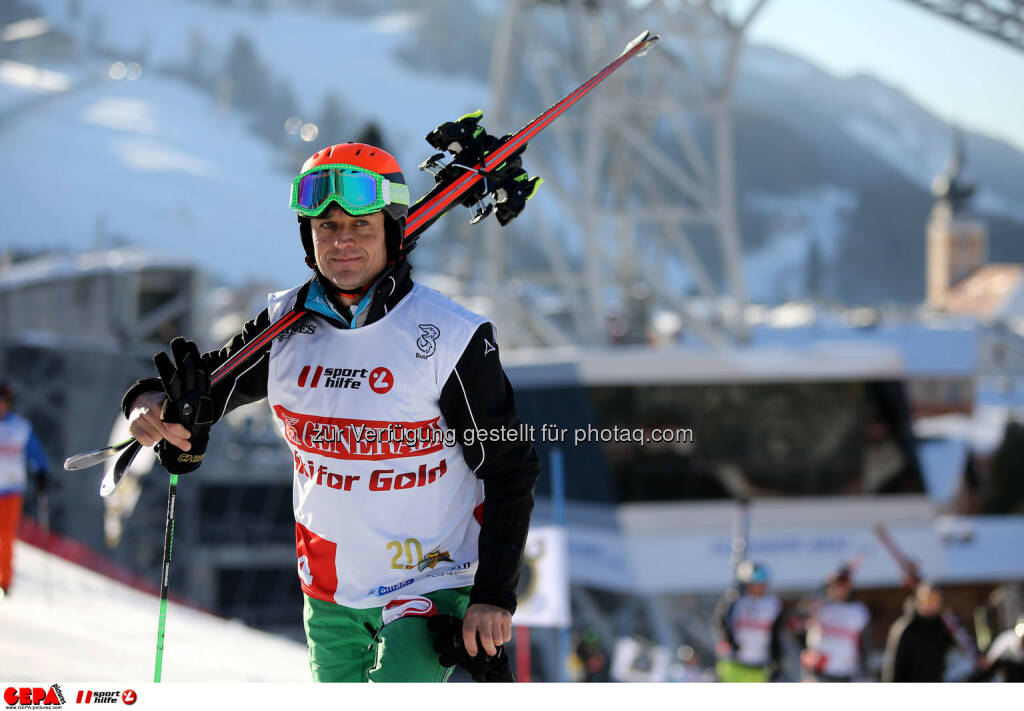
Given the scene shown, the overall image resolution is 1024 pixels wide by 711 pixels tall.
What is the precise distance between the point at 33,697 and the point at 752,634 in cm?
780

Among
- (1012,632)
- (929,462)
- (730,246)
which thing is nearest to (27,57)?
(929,462)

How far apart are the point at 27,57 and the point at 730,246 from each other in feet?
475

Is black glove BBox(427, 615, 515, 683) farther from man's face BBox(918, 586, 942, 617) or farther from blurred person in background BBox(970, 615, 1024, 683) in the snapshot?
man's face BBox(918, 586, 942, 617)

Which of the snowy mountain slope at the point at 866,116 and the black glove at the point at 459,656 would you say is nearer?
the black glove at the point at 459,656

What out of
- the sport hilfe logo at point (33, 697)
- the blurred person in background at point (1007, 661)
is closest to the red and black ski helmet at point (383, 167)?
the sport hilfe logo at point (33, 697)

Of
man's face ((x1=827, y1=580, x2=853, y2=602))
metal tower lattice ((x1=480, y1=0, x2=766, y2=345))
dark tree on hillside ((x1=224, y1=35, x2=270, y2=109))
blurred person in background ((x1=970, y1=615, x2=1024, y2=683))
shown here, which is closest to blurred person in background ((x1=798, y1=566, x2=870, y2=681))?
man's face ((x1=827, y1=580, x2=853, y2=602))

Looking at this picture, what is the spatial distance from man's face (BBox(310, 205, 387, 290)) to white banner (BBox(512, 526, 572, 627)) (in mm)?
5028

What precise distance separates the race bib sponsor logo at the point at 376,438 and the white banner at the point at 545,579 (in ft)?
16.2

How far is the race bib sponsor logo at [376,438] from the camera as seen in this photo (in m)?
3.16

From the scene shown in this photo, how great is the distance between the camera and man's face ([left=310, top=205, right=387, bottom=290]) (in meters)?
3.16

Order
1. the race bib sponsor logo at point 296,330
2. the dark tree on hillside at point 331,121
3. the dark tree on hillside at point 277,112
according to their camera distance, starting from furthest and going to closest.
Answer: the dark tree on hillside at point 277,112, the dark tree on hillside at point 331,121, the race bib sponsor logo at point 296,330

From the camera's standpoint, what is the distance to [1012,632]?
8.27m

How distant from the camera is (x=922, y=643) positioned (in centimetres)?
848

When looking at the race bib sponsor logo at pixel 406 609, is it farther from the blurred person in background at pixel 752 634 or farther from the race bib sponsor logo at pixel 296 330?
the blurred person in background at pixel 752 634
